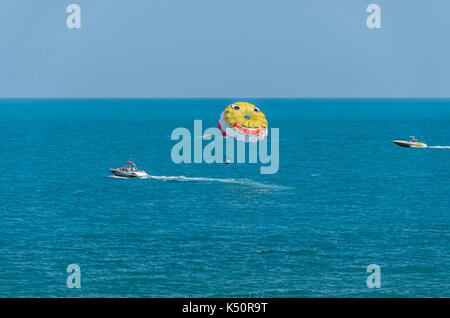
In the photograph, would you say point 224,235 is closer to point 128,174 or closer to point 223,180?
point 223,180

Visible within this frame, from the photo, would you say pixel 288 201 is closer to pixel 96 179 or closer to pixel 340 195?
pixel 340 195

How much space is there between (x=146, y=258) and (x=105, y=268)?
6.72 m

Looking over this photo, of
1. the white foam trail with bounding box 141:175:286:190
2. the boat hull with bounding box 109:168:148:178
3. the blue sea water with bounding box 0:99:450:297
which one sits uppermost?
the boat hull with bounding box 109:168:148:178

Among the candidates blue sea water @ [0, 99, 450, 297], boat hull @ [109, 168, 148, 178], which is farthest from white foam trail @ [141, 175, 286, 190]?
boat hull @ [109, 168, 148, 178]

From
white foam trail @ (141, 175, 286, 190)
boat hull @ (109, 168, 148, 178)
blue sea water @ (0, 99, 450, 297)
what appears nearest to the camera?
blue sea water @ (0, 99, 450, 297)

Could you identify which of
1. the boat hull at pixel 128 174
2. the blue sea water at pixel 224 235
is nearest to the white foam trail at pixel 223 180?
the blue sea water at pixel 224 235

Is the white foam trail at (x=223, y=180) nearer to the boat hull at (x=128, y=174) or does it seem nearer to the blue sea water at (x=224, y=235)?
the blue sea water at (x=224, y=235)

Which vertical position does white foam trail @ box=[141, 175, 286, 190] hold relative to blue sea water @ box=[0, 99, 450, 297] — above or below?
above

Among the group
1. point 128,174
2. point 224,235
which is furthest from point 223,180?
point 224,235

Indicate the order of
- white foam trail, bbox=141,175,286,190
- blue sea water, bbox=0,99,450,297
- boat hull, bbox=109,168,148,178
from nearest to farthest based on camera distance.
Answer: blue sea water, bbox=0,99,450,297 < white foam trail, bbox=141,175,286,190 < boat hull, bbox=109,168,148,178

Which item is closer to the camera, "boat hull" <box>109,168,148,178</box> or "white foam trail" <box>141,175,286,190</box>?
"white foam trail" <box>141,175,286,190</box>

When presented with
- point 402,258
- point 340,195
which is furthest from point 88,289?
point 340,195

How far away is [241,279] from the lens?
279 ft

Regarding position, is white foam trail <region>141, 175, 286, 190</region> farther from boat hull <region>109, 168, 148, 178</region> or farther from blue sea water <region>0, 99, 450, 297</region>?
boat hull <region>109, 168, 148, 178</region>
